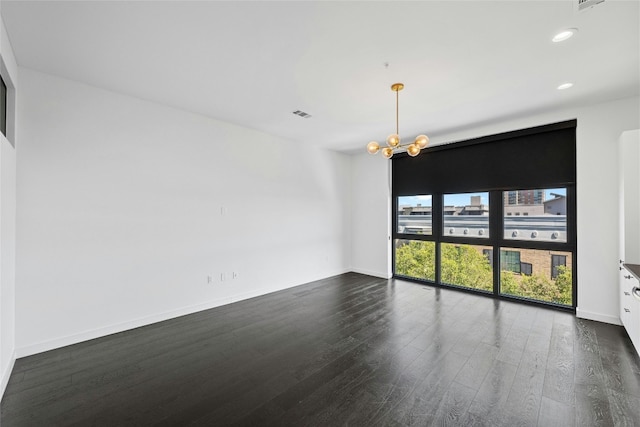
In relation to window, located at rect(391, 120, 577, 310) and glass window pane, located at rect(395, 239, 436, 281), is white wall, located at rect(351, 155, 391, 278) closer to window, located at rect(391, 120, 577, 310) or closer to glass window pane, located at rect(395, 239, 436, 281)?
glass window pane, located at rect(395, 239, 436, 281)

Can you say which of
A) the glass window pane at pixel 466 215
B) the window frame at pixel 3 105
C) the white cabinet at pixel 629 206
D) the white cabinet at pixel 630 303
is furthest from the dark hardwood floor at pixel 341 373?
the window frame at pixel 3 105

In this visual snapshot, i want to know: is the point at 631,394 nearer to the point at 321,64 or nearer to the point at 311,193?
the point at 321,64

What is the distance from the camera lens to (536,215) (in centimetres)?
434

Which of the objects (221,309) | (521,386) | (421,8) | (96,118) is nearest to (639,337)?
(521,386)

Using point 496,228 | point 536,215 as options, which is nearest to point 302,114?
point 496,228

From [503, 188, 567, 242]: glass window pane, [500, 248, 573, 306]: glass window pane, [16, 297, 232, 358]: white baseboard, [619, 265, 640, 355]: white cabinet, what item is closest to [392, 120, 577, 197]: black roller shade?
[503, 188, 567, 242]: glass window pane

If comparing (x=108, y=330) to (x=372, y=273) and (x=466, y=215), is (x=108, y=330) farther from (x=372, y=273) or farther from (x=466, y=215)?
(x=466, y=215)

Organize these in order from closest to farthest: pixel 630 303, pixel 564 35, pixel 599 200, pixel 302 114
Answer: pixel 564 35 < pixel 630 303 < pixel 599 200 < pixel 302 114

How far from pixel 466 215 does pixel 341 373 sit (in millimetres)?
3915

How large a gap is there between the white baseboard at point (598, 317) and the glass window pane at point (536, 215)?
104cm

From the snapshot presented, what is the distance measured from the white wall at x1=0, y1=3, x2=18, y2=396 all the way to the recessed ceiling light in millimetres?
4507

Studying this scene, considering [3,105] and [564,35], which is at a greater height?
[564,35]

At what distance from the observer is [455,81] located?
9.97 ft

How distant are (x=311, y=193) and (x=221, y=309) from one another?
2910 millimetres
